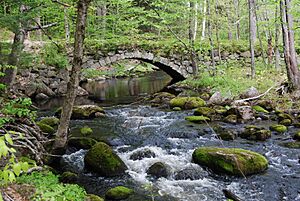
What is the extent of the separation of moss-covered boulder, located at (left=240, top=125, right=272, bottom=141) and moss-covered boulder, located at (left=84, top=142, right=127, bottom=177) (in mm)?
3573

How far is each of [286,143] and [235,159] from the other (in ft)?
7.67

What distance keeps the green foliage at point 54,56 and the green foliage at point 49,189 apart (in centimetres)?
1040

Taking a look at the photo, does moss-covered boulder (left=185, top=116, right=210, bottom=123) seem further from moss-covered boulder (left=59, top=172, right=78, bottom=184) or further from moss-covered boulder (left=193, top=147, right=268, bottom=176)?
moss-covered boulder (left=59, top=172, right=78, bottom=184)

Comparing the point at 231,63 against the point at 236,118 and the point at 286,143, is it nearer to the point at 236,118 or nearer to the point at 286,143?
the point at 236,118

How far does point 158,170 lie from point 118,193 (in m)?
1.22

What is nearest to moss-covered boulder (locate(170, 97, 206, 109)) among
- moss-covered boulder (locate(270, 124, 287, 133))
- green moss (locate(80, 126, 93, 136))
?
moss-covered boulder (locate(270, 124, 287, 133))

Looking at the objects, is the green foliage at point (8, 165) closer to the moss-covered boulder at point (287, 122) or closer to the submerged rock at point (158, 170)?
the submerged rock at point (158, 170)

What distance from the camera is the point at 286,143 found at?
7.63m

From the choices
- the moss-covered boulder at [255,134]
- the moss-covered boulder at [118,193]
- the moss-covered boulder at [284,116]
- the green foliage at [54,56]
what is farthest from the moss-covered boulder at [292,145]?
the green foliage at [54,56]

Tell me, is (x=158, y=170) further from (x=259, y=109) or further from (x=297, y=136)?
(x=259, y=109)

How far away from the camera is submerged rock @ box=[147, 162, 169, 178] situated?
20.2 ft

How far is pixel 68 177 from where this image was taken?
5.84 metres

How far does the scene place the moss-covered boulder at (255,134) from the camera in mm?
8023

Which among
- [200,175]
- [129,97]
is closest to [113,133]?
[200,175]
